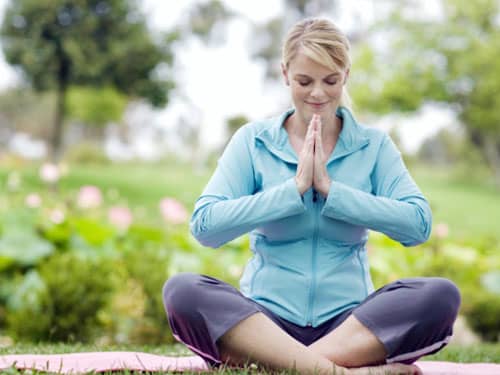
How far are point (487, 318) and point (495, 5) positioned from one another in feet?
41.3

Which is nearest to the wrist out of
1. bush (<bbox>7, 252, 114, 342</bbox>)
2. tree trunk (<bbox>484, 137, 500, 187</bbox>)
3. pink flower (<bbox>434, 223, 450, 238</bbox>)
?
bush (<bbox>7, 252, 114, 342</bbox>)

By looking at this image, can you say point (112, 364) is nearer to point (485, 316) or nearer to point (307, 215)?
point (307, 215)

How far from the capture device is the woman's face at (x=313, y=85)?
2.15 metres

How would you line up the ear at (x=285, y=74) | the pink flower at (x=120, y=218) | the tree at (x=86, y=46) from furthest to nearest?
the tree at (x=86, y=46) → the pink flower at (x=120, y=218) → the ear at (x=285, y=74)

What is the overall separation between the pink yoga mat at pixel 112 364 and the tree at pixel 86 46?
10210 millimetres

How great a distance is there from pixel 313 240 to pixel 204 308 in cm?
38

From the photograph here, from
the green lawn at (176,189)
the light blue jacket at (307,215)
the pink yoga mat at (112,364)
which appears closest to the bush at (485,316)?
the pink yoga mat at (112,364)

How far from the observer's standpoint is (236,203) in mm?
2078

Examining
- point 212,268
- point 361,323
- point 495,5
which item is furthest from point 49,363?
point 495,5

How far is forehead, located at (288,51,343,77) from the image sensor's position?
7.02 ft

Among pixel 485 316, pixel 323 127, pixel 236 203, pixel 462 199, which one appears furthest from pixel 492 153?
pixel 236 203

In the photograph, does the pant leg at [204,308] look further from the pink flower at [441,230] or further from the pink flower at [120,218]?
the pink flower at [441,230]

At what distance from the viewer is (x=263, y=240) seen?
223 centimetres

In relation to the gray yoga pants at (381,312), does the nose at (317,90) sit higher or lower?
higher
